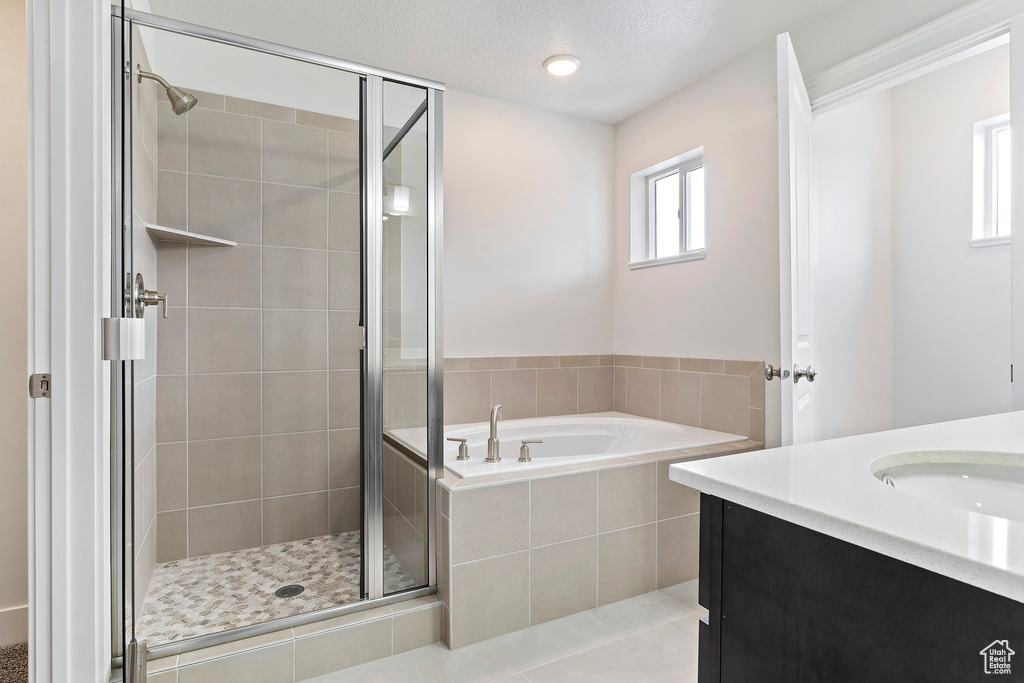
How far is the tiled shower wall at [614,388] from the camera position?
103 inches

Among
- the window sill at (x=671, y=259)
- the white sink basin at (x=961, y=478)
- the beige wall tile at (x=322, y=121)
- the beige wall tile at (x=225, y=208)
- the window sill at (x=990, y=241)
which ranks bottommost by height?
the white sink basin at (x=961, y=478)

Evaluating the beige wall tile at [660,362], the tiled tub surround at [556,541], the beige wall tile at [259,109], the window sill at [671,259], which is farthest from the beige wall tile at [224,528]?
the window sill at [671,259]

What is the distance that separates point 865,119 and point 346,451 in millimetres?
3352

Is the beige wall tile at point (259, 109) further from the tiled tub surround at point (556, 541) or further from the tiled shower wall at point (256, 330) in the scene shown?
the tiled tub surround at point (556, 541)

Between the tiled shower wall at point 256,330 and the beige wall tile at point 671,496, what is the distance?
4.45 feet

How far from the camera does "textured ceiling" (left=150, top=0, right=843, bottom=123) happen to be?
2176mm

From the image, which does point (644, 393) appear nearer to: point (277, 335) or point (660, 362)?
point (660, 362)

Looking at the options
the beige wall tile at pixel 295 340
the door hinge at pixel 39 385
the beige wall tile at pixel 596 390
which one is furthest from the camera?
the beige wall tile at pixel 596 390

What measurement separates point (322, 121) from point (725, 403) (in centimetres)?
247

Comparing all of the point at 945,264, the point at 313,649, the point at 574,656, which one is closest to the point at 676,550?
the point at 574,656

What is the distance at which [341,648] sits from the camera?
167 centimetres

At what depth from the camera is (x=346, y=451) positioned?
2.64 metres

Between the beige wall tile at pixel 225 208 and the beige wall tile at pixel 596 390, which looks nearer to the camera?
the beige wall tile at pixel 225 208

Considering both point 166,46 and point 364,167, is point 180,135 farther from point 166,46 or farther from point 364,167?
point 364,167
